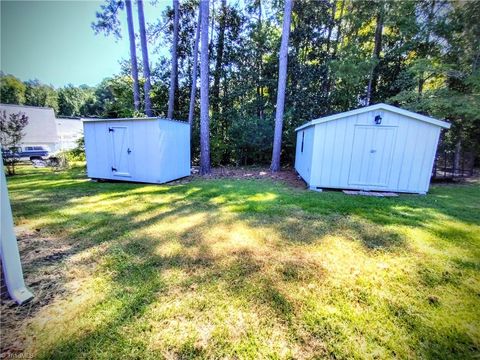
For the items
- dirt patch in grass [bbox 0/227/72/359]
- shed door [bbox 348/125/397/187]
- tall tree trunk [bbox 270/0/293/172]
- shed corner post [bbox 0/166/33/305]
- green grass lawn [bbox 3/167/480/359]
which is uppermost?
tall tree trunk [bbox 270/0/293/172]

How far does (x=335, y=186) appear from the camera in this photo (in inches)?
258

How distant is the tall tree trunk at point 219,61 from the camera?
42.0 feet

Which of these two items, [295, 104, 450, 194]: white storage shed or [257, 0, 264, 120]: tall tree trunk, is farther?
[257, 0, 264, 120]: tall tree trunk

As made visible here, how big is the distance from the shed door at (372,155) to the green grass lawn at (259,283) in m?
1.76

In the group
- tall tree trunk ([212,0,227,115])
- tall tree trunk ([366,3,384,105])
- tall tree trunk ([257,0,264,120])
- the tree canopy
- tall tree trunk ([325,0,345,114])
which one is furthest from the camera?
tall tree trunk ([212,0,227,115])

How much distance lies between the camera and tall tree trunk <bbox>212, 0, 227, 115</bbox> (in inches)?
504

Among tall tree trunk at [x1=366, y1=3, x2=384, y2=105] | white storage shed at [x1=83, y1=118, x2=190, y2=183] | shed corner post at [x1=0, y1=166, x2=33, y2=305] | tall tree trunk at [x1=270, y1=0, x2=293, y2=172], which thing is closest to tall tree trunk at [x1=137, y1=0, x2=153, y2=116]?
white storage shed at [x1=83, y1=118, x2=190, y2=183]

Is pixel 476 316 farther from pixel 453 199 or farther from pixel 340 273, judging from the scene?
pixel 453 199

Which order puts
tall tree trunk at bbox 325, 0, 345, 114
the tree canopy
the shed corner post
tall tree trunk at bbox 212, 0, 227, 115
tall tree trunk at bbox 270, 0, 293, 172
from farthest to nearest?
tall tree trunk at bbox 212, 0, 227, 115 → tall tree trunk at bbox 325, 0, 345, 114 → the tree canopy → tall tree trunk at bbox 270, 0, 293, 172 → the shed corner post

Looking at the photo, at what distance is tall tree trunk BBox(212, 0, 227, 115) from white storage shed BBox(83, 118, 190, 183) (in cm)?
587

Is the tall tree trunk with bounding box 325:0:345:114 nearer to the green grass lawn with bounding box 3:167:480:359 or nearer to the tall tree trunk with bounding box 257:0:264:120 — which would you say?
the tall tree trunk with bounding box 257:0:264:120

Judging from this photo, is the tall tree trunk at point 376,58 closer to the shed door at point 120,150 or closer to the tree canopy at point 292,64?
the tree canopy at point 292,64

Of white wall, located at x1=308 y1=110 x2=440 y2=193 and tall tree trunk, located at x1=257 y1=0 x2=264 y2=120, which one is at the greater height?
tall tree trunk, located at x1=257 y1=0 x2=264 y2=120

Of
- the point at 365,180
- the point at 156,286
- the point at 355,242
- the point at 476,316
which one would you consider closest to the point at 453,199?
the point at 365,180
